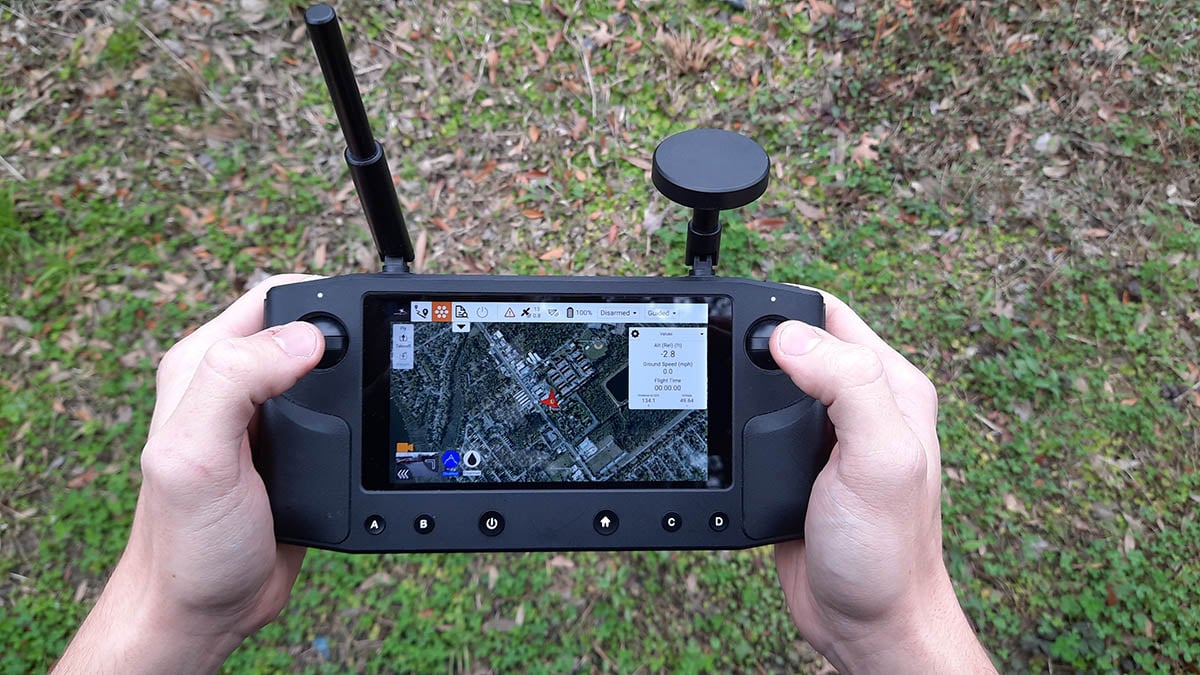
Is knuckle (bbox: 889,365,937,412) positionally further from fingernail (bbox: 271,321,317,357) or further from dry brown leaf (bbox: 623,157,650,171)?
dry brown leaf (bbox: 623,157,650,171)

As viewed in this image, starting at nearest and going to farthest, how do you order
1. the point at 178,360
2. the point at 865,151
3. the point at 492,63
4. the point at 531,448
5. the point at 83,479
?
the point at 531,448 < the point at 178,360 < the point at 83,479 < the point at 865,151 < the point at 492,63

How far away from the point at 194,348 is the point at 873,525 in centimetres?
198

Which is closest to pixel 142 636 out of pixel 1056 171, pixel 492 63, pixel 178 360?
pixel 178 360

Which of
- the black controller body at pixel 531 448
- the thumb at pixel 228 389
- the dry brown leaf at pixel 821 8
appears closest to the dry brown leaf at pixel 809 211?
the dry brown leaf at pixel 821 8

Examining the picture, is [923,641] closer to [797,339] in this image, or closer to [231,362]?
[797,339]

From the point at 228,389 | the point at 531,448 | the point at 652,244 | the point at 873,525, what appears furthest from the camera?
the point at 652,244

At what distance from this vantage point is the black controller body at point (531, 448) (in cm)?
208

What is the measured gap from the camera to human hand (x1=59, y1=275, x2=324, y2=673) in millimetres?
1816

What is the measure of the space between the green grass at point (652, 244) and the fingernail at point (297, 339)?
1.72m

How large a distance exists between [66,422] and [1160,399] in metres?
5.19

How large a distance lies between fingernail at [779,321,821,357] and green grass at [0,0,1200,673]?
170 centimetres

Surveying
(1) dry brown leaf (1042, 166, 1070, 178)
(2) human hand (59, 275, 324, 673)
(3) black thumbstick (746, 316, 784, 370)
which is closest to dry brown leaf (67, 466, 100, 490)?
(2) human hand (59, 275, 324, 673)

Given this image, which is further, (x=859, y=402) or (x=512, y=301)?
(x=512, y=301)

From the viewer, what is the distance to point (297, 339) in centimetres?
197
